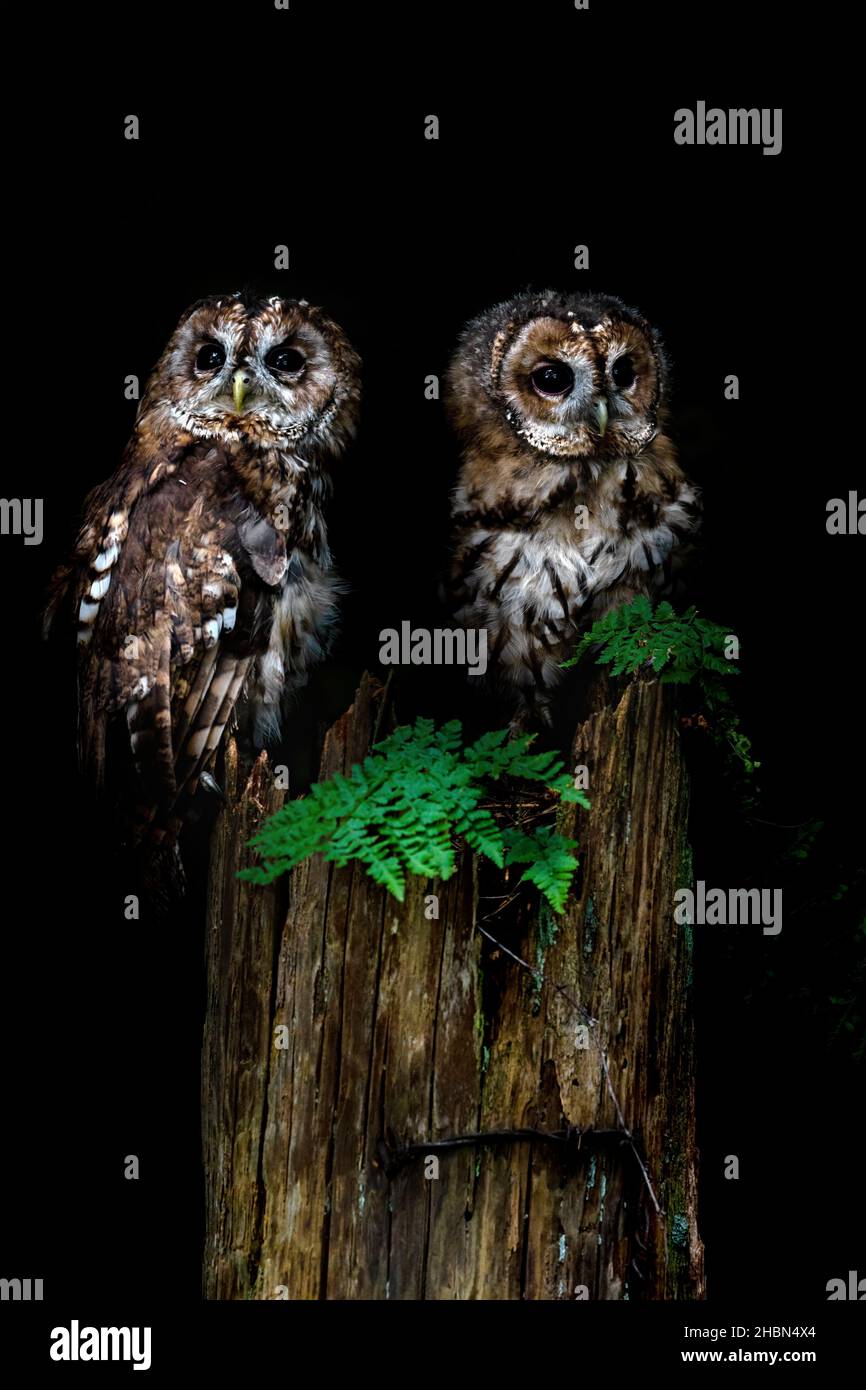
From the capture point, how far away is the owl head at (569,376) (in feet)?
10.1

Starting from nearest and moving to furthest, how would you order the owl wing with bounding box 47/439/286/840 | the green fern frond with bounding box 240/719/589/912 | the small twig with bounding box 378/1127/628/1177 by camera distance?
the green fern frond with bounding box 240/719/589/912
the small twig with bounding box 378/1127/628/1177
the owl wing with bounding box 47/439/286/840

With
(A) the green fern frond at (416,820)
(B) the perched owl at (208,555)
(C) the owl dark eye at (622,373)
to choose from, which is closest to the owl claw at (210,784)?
(B) the perched owl at (208,555)

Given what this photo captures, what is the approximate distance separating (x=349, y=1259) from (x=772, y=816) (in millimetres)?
1585

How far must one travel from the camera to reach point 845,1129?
3365 mm

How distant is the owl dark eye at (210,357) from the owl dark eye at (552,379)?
82 centimetres

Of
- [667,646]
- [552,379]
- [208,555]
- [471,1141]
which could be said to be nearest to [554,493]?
[552,379]

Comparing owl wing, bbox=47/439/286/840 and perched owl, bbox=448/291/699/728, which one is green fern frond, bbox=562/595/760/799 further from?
owl wing, bbox=47/439/286/840

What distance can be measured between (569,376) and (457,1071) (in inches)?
69.4

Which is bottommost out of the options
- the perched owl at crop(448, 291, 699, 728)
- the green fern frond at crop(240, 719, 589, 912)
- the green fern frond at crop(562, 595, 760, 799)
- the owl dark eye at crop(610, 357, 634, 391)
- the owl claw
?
the green fern frond at crop(240, 719, 589, 912)

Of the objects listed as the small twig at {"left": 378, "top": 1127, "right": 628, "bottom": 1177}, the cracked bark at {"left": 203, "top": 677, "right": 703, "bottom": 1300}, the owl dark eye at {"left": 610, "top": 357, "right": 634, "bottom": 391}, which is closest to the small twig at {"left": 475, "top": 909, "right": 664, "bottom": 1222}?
the cracked bark at {"left": 203, "top": 677, "right": 703, "bottom": 1300}

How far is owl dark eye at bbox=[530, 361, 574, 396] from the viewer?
3.14 metres

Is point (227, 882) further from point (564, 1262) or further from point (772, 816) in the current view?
point (772, 816)

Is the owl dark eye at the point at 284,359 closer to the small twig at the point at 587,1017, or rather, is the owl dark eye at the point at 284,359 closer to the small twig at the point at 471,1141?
the small twig at the point at 587,1017

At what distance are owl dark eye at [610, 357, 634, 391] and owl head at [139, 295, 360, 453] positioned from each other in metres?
0.69
